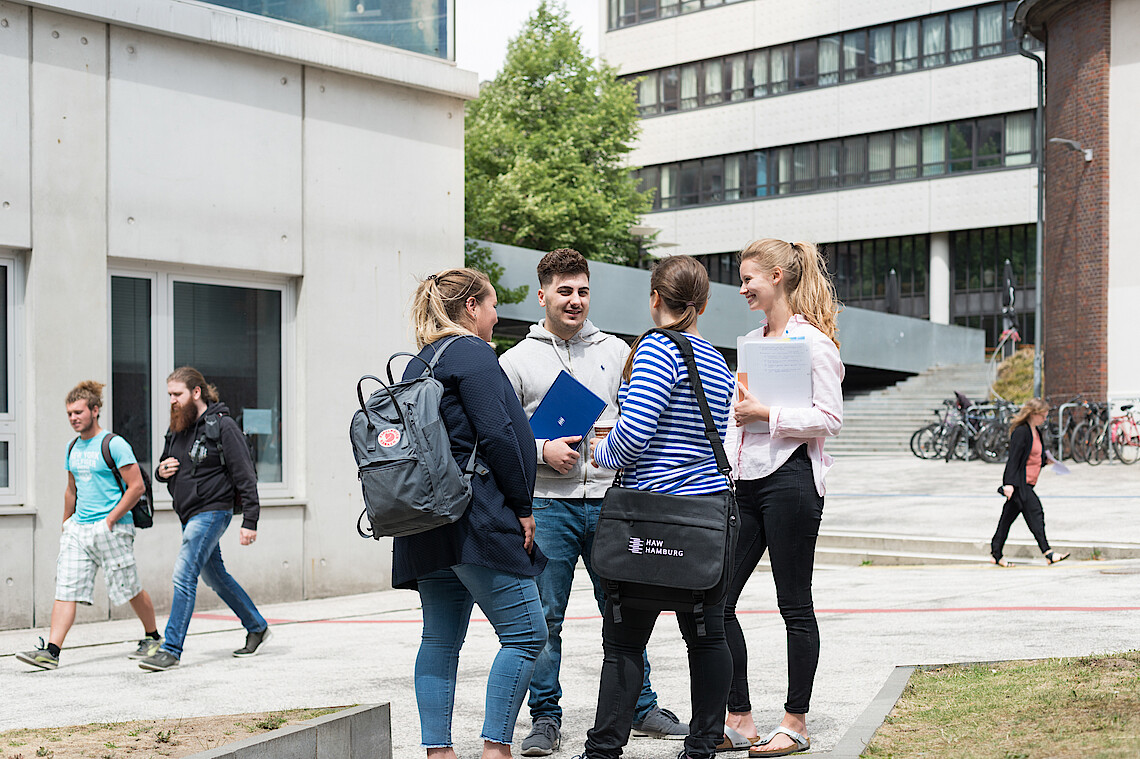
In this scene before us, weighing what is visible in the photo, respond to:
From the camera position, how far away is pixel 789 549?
4867mm

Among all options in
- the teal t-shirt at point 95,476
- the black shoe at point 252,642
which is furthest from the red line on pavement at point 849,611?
the teal t-shirt at point 95,476

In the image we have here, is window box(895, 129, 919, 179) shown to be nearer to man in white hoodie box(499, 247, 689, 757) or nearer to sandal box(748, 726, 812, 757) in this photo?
man in white hoodie box(499, 247, 689, 757)

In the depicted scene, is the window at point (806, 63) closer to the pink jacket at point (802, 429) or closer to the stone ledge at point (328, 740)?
the pink jacket at point (802, 429)

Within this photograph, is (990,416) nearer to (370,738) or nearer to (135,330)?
(135,330)

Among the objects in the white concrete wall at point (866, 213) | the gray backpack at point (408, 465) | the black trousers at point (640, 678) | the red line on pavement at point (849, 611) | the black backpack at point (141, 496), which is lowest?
the red line on pavement at point (849, 611)

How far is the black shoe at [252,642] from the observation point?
26.9 feet

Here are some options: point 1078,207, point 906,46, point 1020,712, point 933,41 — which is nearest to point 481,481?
point 1020,712

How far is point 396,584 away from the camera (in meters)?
4.73

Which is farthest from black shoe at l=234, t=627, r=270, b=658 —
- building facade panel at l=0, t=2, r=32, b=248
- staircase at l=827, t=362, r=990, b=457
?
staircase at l=827, t=362, r=990, b=457

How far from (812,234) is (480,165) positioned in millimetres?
18151

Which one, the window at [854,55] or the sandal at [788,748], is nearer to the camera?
the sandal at [788,748]

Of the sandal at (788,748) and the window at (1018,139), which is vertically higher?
the window at (1018,139)

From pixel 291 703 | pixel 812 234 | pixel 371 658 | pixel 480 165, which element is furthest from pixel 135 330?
pixel 812 234

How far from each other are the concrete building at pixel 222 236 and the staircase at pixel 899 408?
788 inches
